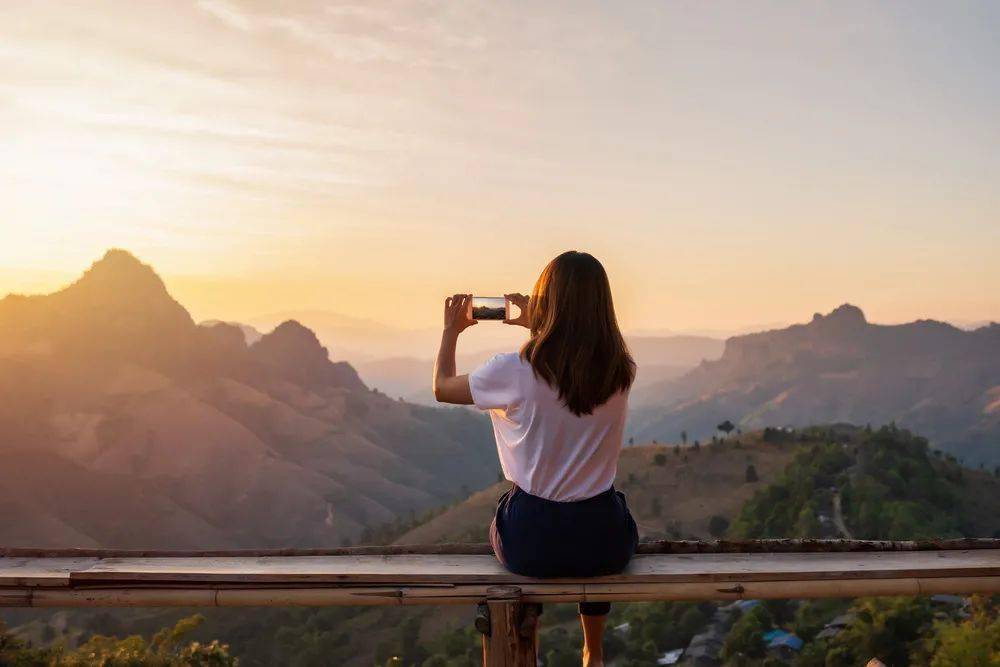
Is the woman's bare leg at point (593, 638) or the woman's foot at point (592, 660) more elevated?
the woman's bare leg at point (593, 638)

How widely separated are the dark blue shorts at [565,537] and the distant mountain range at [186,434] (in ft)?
357

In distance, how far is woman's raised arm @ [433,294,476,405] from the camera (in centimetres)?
412

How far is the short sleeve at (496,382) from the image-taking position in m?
4.05

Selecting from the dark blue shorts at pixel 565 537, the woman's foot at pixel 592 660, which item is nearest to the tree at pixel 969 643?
the woman's foot at pixel 592 660

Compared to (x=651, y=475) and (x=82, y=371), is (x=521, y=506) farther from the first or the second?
(x=82, y=371)

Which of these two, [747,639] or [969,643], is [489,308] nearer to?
[969,643]

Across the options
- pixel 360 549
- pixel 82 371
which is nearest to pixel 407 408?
pixel 82 371

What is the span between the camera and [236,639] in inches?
2854

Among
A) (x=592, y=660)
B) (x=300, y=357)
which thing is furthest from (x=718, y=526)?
(x=300, y=357)

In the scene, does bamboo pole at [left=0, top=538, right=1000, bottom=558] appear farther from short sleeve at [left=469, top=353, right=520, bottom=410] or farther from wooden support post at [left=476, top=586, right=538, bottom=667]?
short sleeve at [left=469, top=353, right=520, bottom=410]

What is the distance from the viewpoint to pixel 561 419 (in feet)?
13.4

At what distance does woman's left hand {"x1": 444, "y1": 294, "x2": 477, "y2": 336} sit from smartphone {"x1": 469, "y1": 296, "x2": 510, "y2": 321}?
3cm

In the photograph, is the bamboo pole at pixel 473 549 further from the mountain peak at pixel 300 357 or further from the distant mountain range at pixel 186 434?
the mountain peak at pixel 300 357

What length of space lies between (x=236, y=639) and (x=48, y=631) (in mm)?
16038
